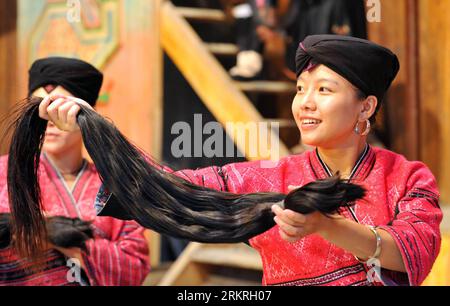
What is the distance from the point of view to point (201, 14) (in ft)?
11.6

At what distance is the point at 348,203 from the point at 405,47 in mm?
1699

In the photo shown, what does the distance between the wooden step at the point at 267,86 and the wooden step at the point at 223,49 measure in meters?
0.30

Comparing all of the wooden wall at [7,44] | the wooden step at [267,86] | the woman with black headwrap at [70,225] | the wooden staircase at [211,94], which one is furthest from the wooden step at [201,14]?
the woman with black headwrap at [70,225]

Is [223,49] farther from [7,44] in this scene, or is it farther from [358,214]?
[358,214]

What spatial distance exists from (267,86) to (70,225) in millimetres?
1543

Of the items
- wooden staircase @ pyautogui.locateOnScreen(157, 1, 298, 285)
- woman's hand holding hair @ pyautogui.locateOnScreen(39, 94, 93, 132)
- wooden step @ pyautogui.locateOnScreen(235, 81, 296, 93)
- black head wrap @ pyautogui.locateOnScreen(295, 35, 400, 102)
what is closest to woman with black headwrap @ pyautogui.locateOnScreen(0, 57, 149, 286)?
woman's hand holding hair @ pyautogui.locateOnScreen(39, 94, 93, 132)

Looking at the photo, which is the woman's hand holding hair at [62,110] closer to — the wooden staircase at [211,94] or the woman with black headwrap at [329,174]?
the woman with black headwrap at [329,174]

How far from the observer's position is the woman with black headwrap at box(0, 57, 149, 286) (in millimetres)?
1781

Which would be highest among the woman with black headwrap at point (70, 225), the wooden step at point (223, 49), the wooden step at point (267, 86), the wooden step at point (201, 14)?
the wooden step at point (201, 14)

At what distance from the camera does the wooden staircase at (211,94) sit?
2.70 metres

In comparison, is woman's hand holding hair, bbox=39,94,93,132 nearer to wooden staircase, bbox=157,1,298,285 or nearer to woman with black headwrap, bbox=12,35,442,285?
woman with black headwrap, bbox=12,35,442,285

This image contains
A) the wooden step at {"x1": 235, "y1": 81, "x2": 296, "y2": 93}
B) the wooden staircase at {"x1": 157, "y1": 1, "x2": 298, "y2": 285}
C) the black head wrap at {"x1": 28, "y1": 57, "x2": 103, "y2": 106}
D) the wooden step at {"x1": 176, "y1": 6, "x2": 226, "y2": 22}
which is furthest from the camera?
the wooden step at {"x1": 176, "y1": 6, "x2": 226, "y2": 22}

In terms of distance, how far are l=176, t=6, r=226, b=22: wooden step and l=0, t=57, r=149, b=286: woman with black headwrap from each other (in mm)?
1614
